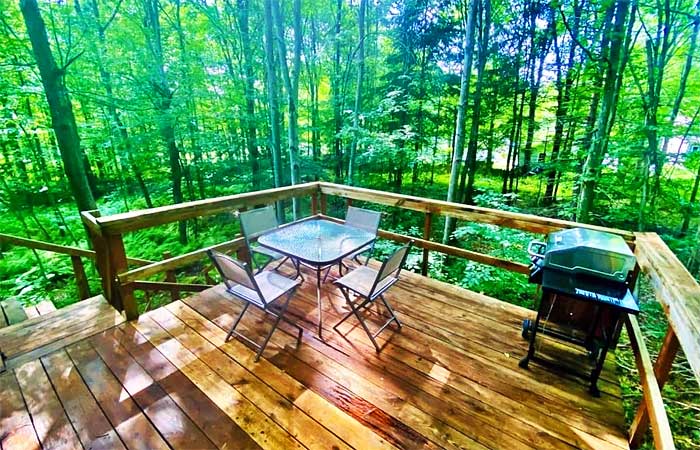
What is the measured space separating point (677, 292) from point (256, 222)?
294 cm

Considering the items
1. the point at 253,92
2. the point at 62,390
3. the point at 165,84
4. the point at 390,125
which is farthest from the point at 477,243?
the point at 165,84

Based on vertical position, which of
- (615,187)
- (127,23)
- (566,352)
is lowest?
(566,352)

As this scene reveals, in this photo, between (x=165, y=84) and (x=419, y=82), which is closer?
(x=165, y=84)

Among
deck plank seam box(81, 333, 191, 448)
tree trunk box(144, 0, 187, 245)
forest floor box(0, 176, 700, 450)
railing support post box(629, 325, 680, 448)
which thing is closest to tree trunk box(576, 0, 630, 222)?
forest floor box(0, 176, 700, 450)

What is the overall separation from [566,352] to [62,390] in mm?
3367

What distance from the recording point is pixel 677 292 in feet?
4.07

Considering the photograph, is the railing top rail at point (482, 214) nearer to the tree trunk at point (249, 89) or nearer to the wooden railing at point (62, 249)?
the wooden railing at point (62, 249)

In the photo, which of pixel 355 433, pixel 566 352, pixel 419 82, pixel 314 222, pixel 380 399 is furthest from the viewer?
pixel 419 82

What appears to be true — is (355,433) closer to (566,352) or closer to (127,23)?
(566,352)

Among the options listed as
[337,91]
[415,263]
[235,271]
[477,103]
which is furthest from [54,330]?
[337,91]

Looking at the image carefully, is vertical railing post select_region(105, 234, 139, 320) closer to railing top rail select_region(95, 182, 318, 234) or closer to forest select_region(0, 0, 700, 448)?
railing top rail select_region(95, 182, 318, 234)

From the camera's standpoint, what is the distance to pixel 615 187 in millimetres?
5293

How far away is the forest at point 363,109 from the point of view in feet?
15.4

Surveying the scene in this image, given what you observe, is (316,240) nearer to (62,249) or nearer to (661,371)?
(661,371)
